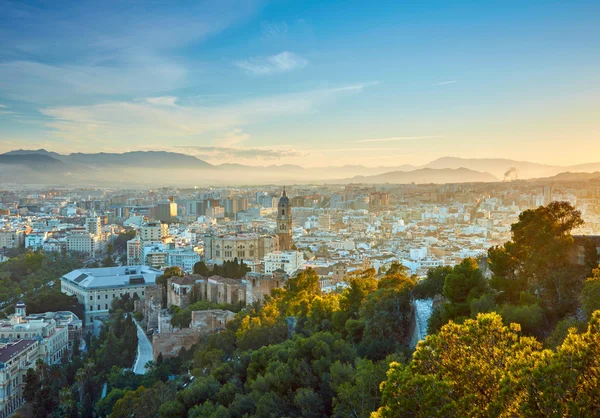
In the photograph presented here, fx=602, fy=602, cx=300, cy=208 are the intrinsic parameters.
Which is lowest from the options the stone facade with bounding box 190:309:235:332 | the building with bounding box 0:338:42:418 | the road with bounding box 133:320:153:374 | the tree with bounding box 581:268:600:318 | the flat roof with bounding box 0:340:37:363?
the building with bounding box 0:338:42:418

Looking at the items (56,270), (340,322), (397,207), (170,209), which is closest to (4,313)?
(56,270)

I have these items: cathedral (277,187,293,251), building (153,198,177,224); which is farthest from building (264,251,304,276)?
building (153,198,177,224)

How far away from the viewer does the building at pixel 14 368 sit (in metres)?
10.8

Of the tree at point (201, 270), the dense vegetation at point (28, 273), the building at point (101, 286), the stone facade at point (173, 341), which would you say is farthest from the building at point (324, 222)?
the stone facade at point (173, 341)

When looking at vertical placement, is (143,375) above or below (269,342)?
below

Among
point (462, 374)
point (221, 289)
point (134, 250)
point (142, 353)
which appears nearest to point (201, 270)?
point (221, 289)

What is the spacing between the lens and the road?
10535 mm

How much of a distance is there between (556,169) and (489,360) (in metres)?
17.3

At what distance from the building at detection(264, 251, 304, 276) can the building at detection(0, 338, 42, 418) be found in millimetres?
8179

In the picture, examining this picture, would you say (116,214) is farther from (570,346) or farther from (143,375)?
(570,346)

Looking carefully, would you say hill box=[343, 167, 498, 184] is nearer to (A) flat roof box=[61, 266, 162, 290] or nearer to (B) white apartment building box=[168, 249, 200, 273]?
(B) white apartment building box=[168, 249, 200, 273]

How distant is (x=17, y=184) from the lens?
84.4 metres

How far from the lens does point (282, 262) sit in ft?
63.7

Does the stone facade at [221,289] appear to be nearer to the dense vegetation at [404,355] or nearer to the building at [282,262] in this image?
the dense vegetation at [404,355]
